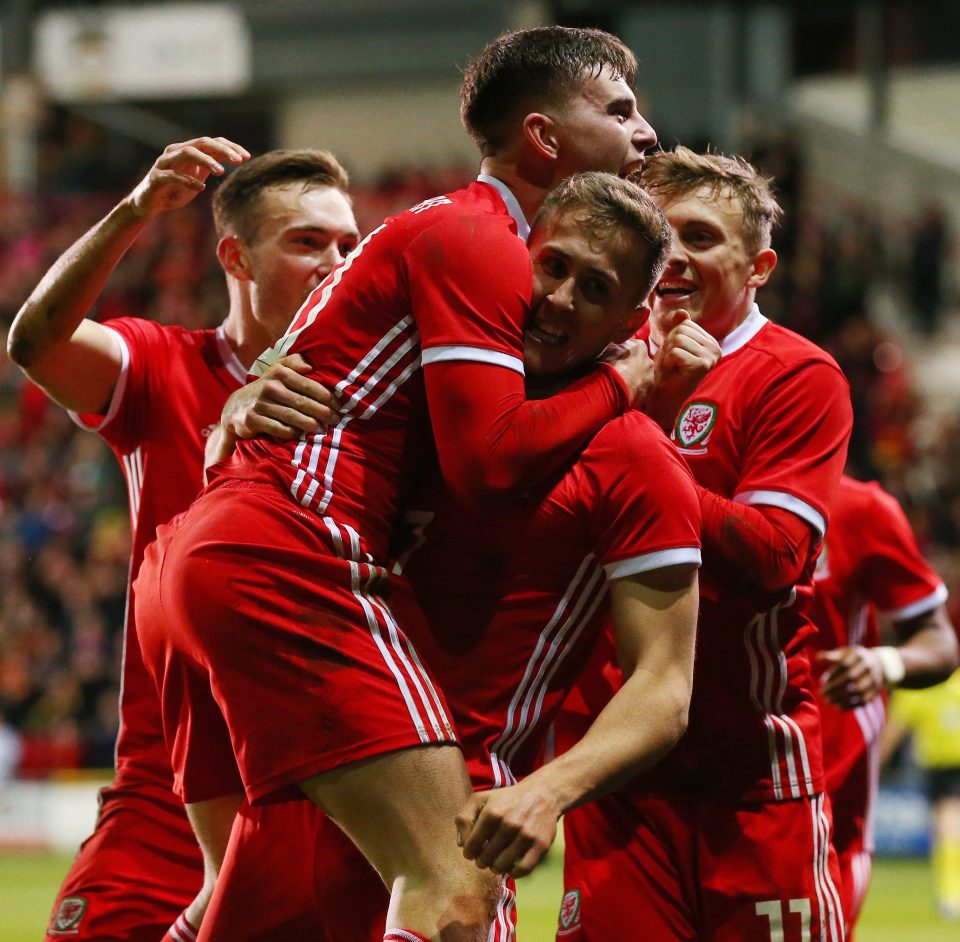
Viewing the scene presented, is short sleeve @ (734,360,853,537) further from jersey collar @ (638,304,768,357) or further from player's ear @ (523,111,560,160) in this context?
player's ear @ (523,111,560,160)

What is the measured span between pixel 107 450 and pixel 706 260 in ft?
45.1

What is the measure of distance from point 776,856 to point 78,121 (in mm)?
20370

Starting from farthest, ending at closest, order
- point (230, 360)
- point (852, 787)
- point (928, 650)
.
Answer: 1. point (928, 650)
2. point (852, 787)
3. point (230, 360)

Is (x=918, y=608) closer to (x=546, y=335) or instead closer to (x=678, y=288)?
(x=678, y=288)

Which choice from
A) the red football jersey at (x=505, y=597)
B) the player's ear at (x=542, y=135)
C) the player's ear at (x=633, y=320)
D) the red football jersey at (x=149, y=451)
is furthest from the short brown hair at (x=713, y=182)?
the red football jersey at (x=149, y=451)

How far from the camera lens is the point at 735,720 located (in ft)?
13.3

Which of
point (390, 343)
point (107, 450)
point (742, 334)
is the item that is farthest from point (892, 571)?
point (107, 450)

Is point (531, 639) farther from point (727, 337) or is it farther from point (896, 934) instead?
point (896, 934)

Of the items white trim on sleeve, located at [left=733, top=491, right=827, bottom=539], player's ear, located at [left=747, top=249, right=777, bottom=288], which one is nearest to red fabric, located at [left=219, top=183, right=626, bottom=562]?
white trim on sleeve, located at [left=733, top=491, right=827, bottom=539]

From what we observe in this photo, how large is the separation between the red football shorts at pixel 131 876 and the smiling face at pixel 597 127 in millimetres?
2041

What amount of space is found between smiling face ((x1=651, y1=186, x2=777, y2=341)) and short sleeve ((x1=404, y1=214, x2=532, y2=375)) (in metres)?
0.97

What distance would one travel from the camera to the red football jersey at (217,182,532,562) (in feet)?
10.6

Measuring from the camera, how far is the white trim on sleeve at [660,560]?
128 inches

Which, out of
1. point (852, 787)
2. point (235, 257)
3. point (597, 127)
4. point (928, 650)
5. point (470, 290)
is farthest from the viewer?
Answer: point (928, 650)
